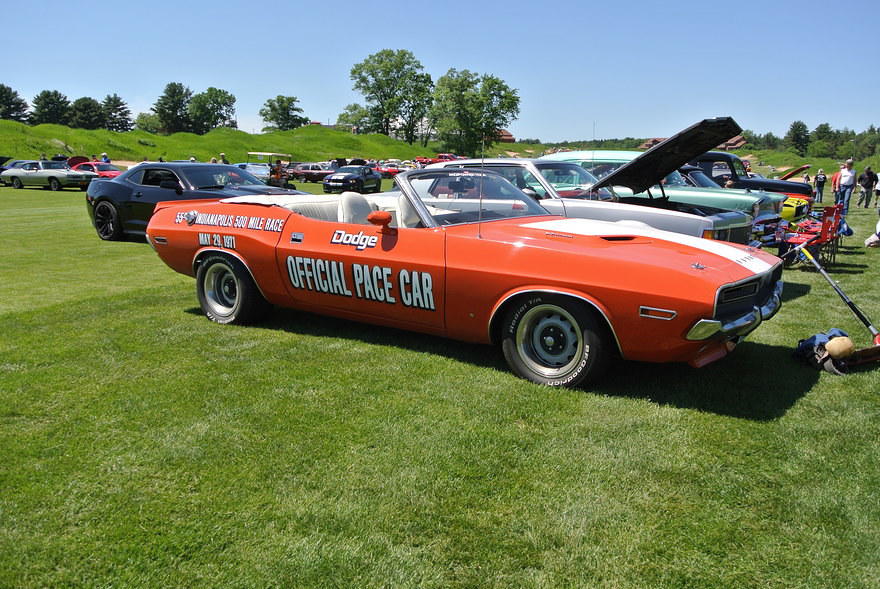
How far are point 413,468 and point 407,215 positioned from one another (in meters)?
2.19

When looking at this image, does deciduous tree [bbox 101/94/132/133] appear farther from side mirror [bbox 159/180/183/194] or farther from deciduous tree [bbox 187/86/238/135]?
side mirror [bbox 159/180/183/194]

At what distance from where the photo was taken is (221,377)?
4.09 meters

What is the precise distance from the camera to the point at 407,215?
4.60 meters

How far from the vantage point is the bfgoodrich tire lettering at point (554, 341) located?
3719 millimetres

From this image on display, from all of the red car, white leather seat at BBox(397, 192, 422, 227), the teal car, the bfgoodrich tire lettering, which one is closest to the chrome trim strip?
the bfgoodrich tire lettering

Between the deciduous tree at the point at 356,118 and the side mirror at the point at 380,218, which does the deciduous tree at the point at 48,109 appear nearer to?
the deciduous tree at the point at 356,118

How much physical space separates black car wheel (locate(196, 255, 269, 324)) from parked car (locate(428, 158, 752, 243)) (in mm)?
2003

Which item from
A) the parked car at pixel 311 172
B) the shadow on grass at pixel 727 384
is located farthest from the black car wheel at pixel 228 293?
the parked car at pixel 311 172

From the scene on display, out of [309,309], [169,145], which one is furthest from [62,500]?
[169,145]

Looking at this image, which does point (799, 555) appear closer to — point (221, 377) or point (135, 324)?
point (221, 377)

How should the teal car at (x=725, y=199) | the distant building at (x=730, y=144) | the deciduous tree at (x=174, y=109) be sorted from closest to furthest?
the distant building at (x=730, y=144) < the teal car at (x=725, y=199) < the deciduous tree at (x=174, y=109)

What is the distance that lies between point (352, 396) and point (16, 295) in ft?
15.5

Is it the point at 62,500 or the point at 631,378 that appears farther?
the point at 631,378

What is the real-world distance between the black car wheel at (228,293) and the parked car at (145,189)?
4.71 m
